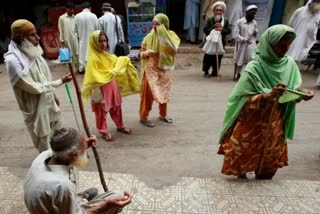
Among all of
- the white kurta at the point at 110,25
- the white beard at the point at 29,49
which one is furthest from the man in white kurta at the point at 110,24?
the white beard at the point at 29,49

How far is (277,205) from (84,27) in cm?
615

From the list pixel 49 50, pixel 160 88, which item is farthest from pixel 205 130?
pixel 49 50

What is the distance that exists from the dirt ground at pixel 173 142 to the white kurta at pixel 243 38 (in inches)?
41.3

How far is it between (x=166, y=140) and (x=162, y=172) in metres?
0.86

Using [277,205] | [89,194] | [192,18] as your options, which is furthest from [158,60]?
[192,18]

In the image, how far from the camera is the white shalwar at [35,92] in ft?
9.22

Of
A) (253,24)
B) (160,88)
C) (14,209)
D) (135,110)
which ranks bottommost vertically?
(135,110)

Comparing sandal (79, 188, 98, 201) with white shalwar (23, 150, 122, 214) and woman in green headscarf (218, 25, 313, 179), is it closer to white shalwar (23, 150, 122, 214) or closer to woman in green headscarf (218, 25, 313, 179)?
white shalwar (23, 150, 122, 214)

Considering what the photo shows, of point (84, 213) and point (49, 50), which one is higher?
point (84, 213)

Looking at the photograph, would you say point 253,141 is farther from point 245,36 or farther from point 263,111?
point 245,36

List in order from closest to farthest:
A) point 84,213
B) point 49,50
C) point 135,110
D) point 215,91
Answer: point 84,213 → point 135,110 → point 215,91 → point 49,50

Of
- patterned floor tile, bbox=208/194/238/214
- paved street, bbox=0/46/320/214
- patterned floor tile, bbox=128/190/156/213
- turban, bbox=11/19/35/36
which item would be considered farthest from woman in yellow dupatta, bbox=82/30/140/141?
patterned floor tile, bbox=208/194/238/214

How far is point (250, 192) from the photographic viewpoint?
2893 millimetres

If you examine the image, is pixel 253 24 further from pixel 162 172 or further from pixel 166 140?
pixel 162 172
